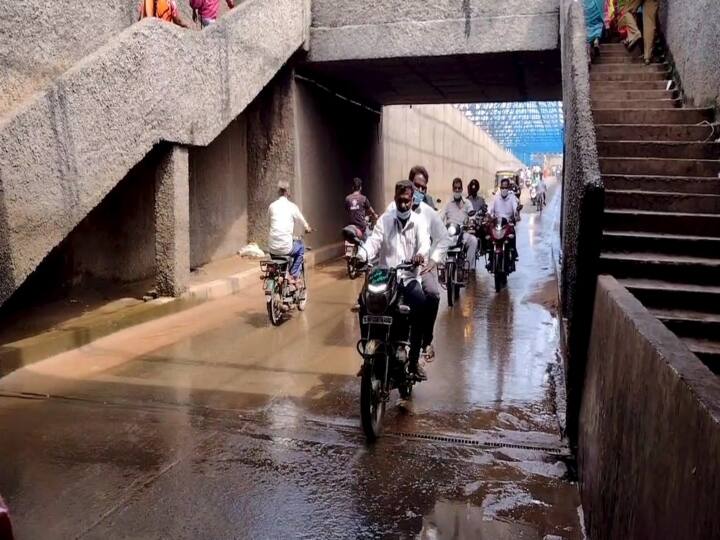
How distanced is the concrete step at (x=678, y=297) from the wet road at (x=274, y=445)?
3.68ft

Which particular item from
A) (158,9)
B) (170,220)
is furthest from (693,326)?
(158,9)

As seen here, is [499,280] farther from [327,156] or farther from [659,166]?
[327,156]

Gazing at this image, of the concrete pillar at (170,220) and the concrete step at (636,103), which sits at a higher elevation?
the concrete step at (636,103)

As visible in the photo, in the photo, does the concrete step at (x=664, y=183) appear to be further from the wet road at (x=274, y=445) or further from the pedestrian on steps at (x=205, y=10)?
the pedestrian on steps at (x=205, y=10)

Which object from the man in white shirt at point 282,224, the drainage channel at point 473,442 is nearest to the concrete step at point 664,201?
the drainage channel at point 473,442

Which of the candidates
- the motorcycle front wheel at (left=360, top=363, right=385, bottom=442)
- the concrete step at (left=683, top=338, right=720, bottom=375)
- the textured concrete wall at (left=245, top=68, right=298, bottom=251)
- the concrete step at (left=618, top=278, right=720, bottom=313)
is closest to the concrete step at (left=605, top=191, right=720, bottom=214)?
the concrete step at (left=618, top=278, right=720, bottom=313)

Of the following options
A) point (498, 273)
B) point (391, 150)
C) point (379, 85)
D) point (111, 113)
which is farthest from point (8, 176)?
Result: point (391, 150)

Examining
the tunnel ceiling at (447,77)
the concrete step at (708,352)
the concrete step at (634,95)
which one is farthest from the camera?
the tunnel ceiling at (447,77)

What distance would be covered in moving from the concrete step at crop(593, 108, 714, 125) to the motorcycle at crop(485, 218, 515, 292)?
3.01m

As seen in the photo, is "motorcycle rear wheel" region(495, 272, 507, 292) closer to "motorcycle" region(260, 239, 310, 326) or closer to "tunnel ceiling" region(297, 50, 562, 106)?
"motorcycle" region(260, 239, 310, 326)

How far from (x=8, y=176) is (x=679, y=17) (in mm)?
8163

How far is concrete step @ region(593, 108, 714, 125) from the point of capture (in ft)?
24.7

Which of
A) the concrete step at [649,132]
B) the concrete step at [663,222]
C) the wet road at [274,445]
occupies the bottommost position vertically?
the wet road at [274,445]

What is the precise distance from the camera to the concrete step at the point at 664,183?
6.31 meters
